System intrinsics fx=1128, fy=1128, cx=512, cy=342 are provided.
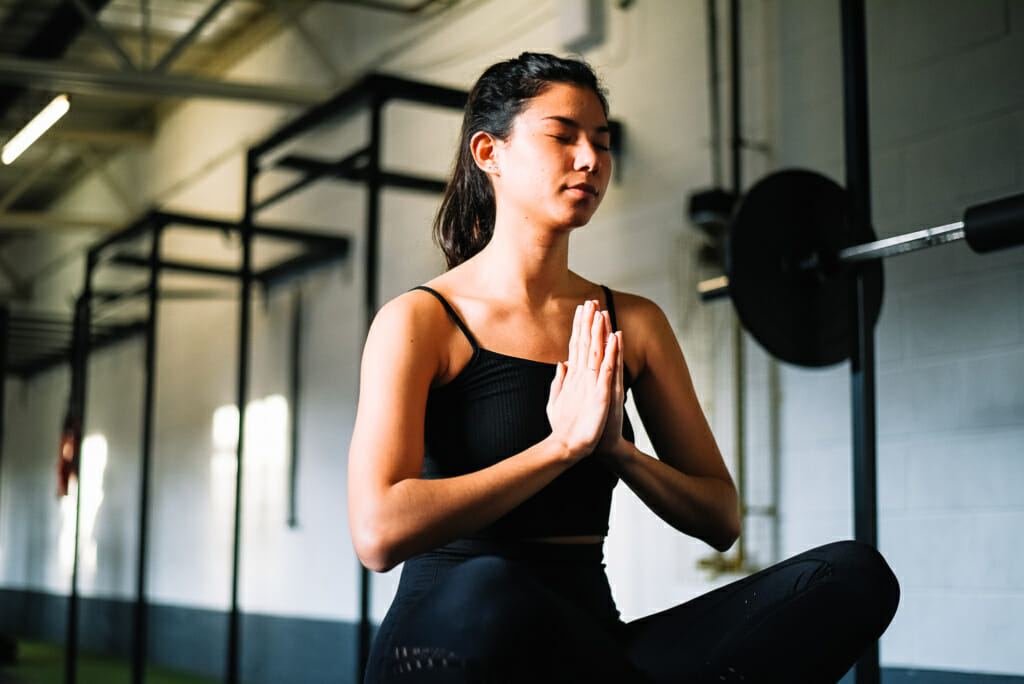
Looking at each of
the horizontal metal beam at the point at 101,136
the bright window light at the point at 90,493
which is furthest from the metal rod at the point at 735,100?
the bright window light at the point at 90,493

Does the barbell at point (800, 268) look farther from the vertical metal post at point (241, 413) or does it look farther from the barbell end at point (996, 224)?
the vertical metal post at point (241, 413)

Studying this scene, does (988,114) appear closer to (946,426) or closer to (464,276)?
(946,426)

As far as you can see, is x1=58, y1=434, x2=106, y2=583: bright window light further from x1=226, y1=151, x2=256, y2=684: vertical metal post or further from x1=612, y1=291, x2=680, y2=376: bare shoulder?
x1=612, y1=291, x2=680, y2=376: bare shoulder

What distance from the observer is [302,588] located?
20.9 feet

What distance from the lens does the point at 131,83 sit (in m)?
5.71

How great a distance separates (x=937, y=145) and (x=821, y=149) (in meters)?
0.46

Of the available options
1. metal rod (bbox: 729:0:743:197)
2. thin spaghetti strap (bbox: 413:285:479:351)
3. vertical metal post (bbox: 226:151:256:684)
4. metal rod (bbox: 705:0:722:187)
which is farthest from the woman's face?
vertical metal post (bbox: 226:151:256:684)

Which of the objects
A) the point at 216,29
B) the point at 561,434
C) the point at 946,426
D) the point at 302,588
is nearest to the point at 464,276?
the point at 561,434

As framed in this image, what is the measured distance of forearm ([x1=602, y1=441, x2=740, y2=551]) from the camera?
5.18 ft

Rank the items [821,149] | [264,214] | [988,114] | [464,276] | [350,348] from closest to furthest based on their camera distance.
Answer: [464,276] < [988,114] < [821,149] < [350,348] < [264,214]

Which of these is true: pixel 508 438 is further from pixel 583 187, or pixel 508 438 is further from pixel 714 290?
pixel 714 290

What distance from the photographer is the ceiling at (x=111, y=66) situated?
5.68 metres

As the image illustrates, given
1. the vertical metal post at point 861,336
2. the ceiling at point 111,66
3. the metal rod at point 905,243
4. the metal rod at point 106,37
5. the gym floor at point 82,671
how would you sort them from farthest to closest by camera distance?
1. the gym floor at point 82,671
2. the ceiling at point 111,66
3. the metal rod at point 106,37
4. the vertical metal post at point 861,336
5. the metal rod at point 905,243

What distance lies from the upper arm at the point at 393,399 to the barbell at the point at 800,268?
48.6 inches
